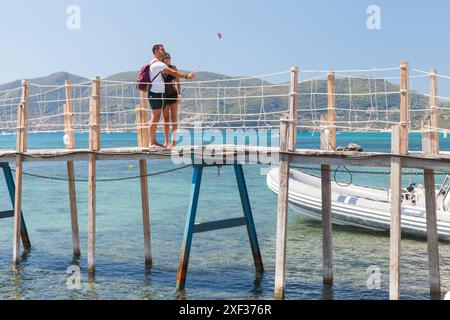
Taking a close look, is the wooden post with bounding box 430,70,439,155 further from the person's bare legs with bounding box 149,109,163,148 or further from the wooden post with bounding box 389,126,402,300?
the person's bare legs with bounding box 149,109,163,148

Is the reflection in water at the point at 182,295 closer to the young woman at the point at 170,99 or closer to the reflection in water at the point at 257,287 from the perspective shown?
the reflection in water at the point at 257,287

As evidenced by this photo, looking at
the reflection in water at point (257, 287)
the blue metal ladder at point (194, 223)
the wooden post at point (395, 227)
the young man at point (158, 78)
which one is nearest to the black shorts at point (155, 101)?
the young man at point (158, 78)

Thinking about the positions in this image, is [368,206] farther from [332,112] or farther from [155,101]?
[155,101]

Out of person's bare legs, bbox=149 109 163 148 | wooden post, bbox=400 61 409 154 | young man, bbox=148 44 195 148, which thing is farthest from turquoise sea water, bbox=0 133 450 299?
wooden post, bbox=400 61 409 154

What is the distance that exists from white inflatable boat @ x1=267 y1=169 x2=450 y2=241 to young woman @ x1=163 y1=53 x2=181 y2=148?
1040 centimetres

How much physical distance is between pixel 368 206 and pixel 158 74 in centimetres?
1183

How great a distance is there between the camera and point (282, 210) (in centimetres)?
1170

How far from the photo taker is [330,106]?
1186 cm

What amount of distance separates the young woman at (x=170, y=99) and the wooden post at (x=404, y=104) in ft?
15.9

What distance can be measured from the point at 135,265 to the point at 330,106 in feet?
24.3

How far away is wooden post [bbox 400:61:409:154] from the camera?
1052 cm
